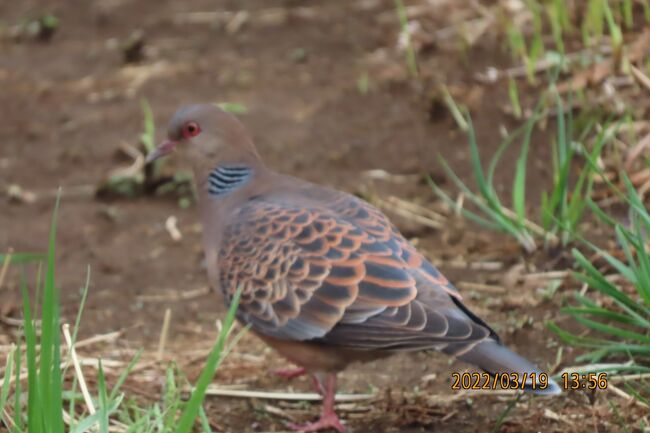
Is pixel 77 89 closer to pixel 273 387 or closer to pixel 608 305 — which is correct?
pixel 273 387

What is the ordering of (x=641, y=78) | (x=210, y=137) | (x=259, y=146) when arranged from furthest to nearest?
1. (x=259, y=146)
2. (x=641, y=78)
3. (x=210, y=137)

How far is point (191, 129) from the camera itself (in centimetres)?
415

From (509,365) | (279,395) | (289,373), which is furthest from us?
(289,373)

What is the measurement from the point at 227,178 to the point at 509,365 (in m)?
1.33

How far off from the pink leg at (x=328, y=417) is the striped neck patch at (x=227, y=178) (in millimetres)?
768

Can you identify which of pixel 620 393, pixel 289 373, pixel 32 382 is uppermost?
pixel 32 382

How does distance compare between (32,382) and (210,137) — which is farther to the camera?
(210,137)

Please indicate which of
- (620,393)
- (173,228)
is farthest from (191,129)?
(620,393)

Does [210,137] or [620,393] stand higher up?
[210,137]

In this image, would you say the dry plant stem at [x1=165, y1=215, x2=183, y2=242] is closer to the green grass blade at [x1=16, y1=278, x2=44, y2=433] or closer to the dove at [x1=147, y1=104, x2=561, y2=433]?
the dove at [x1=147, y1=104, x2=561, y2=433]

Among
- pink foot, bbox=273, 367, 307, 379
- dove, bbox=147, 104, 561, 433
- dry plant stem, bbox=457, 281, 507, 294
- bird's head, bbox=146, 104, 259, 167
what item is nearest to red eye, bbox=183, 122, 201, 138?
bird's head, bbox=146, 104, 259, 167
